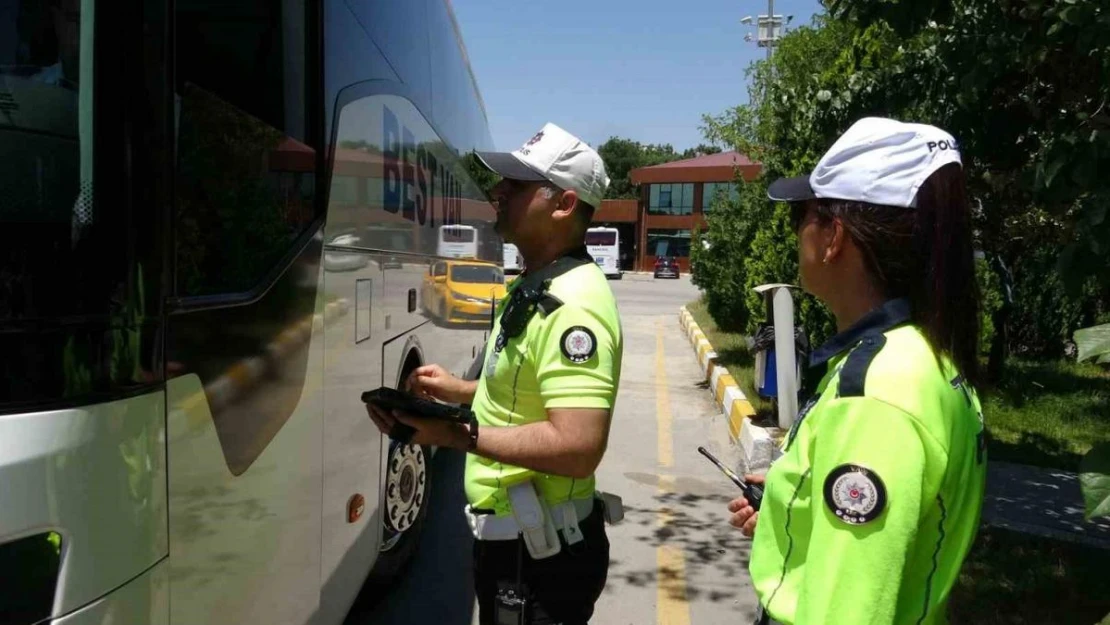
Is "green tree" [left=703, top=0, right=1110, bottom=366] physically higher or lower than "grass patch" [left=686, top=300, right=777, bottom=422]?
higher

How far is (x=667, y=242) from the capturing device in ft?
189

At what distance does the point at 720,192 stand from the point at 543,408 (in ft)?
53.1

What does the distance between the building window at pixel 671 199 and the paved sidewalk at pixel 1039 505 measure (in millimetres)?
48221

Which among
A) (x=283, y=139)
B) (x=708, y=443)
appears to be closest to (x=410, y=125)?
(x=283, y=139)

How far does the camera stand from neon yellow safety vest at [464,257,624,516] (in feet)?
6.68

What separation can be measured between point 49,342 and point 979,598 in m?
4.45

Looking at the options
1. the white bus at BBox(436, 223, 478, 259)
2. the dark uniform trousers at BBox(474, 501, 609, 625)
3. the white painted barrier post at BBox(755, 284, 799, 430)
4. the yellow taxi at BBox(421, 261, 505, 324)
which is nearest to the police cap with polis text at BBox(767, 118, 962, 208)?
the dark uniform trousers at BBox(474, 501, 609, 625)

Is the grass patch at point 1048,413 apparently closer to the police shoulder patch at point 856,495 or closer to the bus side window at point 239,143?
the bus side window at point 239,143

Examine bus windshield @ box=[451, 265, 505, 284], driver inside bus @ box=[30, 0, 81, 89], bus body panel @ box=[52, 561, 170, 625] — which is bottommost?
bus body panel @ box=[52, 561, 170, 625]

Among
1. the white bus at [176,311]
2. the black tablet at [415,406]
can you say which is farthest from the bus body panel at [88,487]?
the black tablet at [415,406]

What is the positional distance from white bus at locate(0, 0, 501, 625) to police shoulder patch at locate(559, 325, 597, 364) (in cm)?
88

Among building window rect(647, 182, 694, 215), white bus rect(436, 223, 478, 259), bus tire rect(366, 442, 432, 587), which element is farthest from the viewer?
building window rect(647, 182, 694, 215)

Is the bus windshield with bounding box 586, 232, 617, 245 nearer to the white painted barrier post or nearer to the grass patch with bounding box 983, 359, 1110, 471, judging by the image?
the grass patch with bounding box 983, 359, 1110, 471

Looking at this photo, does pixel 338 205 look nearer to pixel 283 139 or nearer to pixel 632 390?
pixel 283 139
